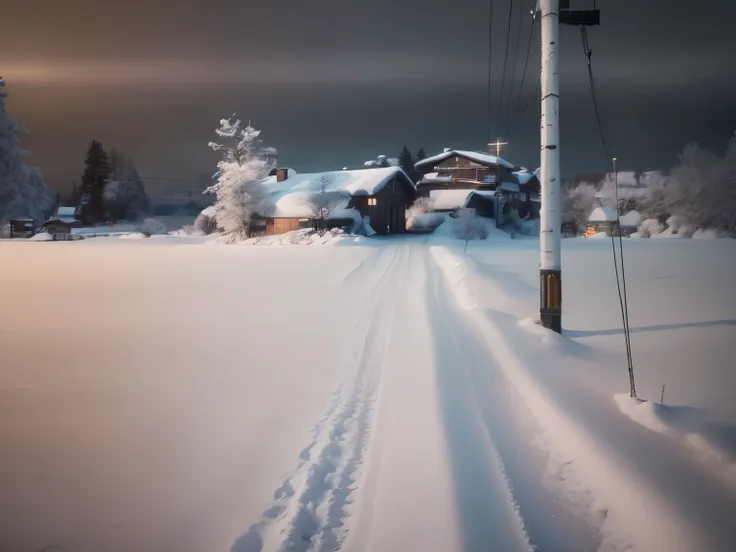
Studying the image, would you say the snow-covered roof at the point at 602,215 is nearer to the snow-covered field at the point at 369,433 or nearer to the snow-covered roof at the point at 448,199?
the snow-covered roof at the point at 448,199

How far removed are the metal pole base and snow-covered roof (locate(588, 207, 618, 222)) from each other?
72.4m

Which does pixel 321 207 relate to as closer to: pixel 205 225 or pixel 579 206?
pixel 205 225

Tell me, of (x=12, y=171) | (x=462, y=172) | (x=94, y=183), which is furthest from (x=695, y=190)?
(x=94, y=183)

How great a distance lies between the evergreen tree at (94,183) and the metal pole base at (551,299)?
98.0 m

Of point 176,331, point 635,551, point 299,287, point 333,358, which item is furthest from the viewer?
point 299,287

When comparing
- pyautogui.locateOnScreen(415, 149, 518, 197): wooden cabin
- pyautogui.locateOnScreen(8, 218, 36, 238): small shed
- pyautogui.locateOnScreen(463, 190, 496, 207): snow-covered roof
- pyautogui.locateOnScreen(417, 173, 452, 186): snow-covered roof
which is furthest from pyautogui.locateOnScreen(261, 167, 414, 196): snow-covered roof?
pyautogui.locateOnScreen(8, 218, 36, 238): small shed

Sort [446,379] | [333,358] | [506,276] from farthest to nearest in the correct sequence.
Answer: [506,276] < [333,358] < [446,379]

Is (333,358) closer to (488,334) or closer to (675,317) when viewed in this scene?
(488,334)

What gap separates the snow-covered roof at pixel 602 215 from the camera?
243ft

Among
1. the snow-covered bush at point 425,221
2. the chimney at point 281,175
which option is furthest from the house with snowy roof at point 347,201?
the chimney at point 281,175

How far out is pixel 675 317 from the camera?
1009 cm

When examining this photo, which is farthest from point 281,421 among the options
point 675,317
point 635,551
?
point 675,317

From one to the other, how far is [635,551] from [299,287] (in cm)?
1377

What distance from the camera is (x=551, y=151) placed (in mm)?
8234
